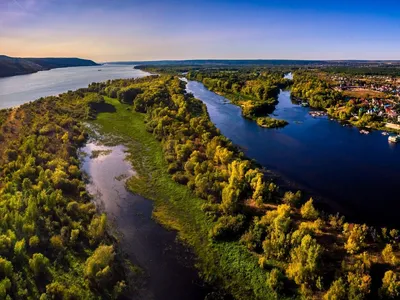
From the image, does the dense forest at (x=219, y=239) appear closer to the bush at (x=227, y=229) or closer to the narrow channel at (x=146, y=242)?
the bush at (x=227, y=229)

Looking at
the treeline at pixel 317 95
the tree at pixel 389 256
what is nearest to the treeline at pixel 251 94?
the treeline at pixel 317 95

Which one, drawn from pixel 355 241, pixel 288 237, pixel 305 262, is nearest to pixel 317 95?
pixel 355 241

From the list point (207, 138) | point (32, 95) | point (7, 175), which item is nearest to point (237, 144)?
point (207, 138)

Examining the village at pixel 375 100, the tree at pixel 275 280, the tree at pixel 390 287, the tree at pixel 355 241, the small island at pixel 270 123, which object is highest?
the village at pixel 375 100

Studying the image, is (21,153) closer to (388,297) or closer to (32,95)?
(388,297)

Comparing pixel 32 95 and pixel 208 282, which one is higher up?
pixel 32 95

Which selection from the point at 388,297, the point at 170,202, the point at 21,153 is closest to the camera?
the point at 388,297
